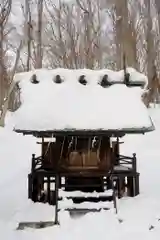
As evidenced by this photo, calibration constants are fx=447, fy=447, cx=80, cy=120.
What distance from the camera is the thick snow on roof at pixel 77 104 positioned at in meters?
6.35

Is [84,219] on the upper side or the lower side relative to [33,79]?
lower

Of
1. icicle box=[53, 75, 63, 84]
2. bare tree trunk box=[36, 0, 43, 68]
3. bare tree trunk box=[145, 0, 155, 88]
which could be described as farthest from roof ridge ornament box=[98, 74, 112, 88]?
bare tree trunk box=[36, 0, 43, 68]

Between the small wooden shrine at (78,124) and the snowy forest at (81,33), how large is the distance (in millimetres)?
9720

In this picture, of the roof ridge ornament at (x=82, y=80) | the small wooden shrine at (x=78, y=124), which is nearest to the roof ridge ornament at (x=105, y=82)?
the small wooden shrine at (x=78, y=124)

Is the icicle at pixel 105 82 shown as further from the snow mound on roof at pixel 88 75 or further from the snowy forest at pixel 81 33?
the snowy forest at pixel 81 33

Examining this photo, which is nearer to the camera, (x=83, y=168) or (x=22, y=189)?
(x=83, y=168)

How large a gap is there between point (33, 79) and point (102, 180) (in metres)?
2.04

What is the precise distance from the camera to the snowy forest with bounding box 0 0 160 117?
17.8 meters

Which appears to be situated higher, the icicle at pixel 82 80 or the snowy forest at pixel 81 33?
the snowy forest at pixel 81 33

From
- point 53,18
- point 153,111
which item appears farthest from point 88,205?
point 53,18

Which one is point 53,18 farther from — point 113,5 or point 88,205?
point 88,205

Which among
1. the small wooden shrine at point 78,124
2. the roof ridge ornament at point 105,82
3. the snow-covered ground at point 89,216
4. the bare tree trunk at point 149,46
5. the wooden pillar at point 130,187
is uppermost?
the bare tree trunk at point 149,46

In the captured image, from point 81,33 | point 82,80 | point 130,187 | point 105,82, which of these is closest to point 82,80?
point 82,80

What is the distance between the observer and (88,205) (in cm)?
693
